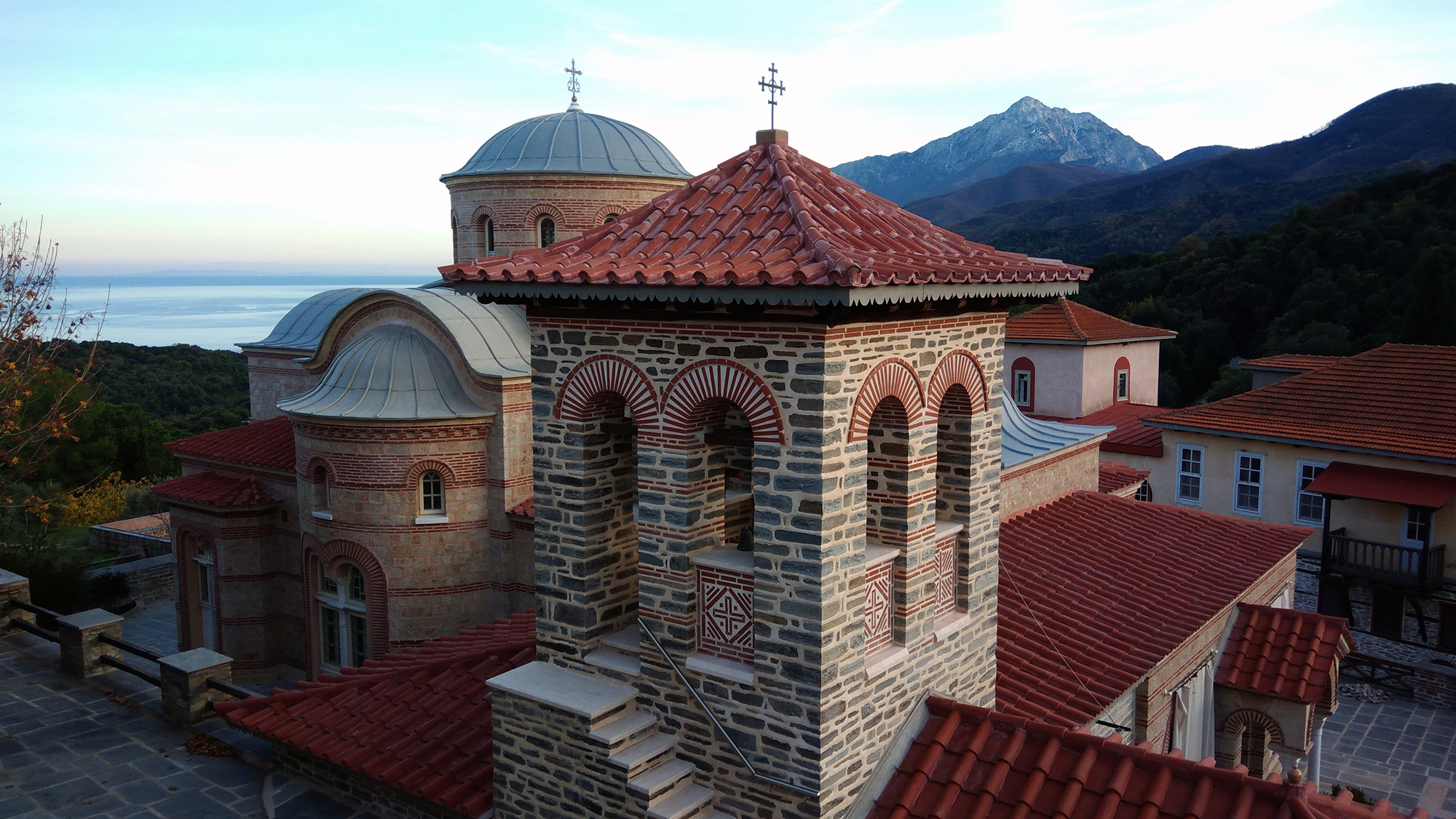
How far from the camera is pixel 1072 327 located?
27906 mm

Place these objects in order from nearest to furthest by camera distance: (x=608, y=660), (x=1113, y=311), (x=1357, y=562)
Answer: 1. (x=608, y=660)
2. (x=1357, y=562)
3. (x=1113, y=311)

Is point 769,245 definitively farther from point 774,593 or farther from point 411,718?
point 411,718

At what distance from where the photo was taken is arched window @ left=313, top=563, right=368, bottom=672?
14359 mm

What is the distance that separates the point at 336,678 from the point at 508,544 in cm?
615

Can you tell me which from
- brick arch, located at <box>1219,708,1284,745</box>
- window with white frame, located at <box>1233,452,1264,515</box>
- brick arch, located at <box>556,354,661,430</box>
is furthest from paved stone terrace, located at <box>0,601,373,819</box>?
window with white frame, located at <box>1233,452,1264,515</box>

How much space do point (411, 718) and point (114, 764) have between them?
299cm

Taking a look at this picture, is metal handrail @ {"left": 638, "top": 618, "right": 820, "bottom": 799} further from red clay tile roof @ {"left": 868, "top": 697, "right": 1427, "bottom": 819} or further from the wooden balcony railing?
the wooden balcony railing

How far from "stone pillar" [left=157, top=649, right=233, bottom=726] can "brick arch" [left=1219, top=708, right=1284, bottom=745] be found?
10.0 meters

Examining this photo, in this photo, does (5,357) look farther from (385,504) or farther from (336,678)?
(336,678)

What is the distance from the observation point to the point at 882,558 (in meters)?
5.46

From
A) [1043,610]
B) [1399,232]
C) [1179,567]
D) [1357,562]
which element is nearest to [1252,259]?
[1399,232]

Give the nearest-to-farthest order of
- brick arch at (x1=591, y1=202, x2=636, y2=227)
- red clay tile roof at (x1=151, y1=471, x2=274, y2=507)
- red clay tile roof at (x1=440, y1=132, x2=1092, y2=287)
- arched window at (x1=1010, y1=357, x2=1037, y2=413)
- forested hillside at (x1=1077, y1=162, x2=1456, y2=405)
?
red clay tile roof at (x1=440, y1=132, x2=1092, y2=287), red clay tile roof at (x1=151, y1=471, x2=274, y2=507), brick arch at (x1=591, y1=202, x2=636, y2=227), arched window at (x1=1010, y1=357, x2=1037, y2=413), forested hillside at (x1=1077, y1=162, x2=1456, y2=405)

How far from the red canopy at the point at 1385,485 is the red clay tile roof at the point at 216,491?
767 inches

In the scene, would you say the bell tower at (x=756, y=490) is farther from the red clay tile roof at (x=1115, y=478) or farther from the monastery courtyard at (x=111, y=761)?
the red clay tile roof at (x=1115, y=478)
